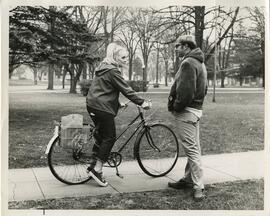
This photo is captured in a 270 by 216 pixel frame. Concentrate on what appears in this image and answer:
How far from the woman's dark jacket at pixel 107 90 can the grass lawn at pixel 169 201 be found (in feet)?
2.41

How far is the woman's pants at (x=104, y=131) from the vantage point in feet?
12.7

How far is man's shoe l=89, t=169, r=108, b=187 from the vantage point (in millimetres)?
3889

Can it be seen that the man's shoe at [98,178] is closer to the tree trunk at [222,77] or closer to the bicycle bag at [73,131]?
the bicycle bag at [73,131]

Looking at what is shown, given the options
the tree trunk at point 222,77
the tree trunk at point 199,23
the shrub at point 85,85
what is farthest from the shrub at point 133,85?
the tree trunk at point 222,77

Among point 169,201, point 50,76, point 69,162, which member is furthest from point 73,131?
point 50,76

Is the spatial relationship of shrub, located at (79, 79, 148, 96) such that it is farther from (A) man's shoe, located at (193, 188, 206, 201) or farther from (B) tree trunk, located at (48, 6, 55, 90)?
(A) man's shoe, located at (193, 188, 206, 201)

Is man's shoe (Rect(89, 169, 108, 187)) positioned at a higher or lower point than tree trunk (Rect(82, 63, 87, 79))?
lower

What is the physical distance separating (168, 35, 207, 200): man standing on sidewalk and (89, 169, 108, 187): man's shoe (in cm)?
74

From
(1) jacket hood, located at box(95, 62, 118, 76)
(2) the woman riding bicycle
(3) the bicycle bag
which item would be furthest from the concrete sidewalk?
(1) jacket hood, located at box(95, 62, 118, 76)

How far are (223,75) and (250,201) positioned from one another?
1.49 m

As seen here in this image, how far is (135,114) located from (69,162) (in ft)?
2.37

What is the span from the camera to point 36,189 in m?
3.78

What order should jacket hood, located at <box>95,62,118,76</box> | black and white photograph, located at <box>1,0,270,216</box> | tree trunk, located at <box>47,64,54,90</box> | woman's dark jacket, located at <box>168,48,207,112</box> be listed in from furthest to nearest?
tree trunk, located at <box>47,64,54,90</box> < jacket hood, located at <box>95,62,118,76</box> < black and white photograph, located at <box>1,0,270,216</box> < woman's dark jacket, located at <box>168,48,207,112</box>

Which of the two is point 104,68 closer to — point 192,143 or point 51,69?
point 192,143
